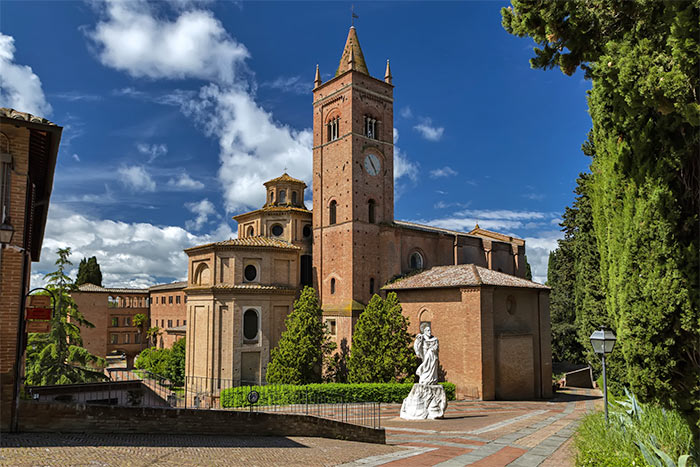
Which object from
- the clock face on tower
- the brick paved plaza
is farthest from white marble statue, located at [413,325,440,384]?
the clock face on tower

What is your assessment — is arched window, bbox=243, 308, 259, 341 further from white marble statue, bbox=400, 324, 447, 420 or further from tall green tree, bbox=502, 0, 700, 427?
tall green tree, bbox=502, 0, 700, 427

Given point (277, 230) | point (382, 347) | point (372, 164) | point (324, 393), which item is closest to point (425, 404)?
point (324, 393)

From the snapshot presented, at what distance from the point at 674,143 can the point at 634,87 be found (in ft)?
5.75

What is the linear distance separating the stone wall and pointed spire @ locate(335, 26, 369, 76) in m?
24.8

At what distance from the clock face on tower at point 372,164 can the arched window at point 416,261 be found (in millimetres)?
6311

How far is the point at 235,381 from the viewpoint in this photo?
27938mm

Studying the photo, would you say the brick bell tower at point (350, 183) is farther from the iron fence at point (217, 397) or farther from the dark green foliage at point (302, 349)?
the iron fence at point (217, 397)

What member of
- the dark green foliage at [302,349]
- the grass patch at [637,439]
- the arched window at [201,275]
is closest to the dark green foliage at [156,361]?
the arched window at [201,275]

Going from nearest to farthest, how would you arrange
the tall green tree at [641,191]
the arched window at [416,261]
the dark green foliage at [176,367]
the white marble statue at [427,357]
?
the tall green tree at [641,191], the white marble statue at [427,357], the arched window at [416,261], the dark green foliage at [176,367]

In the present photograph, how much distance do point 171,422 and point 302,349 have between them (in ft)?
53.7

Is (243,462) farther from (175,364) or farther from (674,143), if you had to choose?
(175,364)

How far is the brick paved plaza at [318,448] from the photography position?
309 inches

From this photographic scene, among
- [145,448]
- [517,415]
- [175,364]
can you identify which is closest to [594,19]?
[145,448]

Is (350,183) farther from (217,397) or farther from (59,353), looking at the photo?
(59,353)
